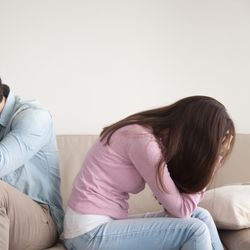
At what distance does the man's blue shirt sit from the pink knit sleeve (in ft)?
1.25

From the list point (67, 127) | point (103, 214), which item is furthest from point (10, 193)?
point (67, 127)

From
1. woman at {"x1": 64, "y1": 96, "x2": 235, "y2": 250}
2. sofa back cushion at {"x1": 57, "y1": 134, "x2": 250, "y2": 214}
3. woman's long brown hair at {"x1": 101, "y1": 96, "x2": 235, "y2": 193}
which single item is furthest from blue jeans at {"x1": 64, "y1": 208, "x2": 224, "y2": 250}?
sofa back cushion at {"x1": 57, "y1": 134, "x2": 250, "y2": 214}

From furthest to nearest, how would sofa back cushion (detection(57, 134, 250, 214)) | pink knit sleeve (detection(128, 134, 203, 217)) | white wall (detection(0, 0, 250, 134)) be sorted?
1. white wall (detection(0, 0, 250, 134))
2. sofa back cushion (detection(57, 134, 250, 214))
3. pink knit sleeve (detection(128, 134, 203, 217))

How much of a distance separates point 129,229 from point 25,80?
3.60ft

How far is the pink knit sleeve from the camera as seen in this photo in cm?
129

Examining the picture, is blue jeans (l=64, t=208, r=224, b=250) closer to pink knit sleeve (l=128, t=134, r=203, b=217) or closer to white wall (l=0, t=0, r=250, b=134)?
pink knit sleeve (l=128, t=134, r=203, b=217)

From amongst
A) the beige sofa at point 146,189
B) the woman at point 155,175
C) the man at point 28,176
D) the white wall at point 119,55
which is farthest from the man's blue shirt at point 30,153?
the white wall at point 119,55

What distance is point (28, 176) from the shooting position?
1.55 m

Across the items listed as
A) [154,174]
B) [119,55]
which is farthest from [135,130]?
[119,55]

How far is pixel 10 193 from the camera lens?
140 centimetres

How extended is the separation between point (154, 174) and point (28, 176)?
1.63 feet

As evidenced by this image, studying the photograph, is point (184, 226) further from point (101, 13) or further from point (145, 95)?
point (101, 13)

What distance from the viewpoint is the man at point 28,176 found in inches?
55.4

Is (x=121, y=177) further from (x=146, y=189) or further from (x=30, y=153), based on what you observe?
(x=146, y=189)
